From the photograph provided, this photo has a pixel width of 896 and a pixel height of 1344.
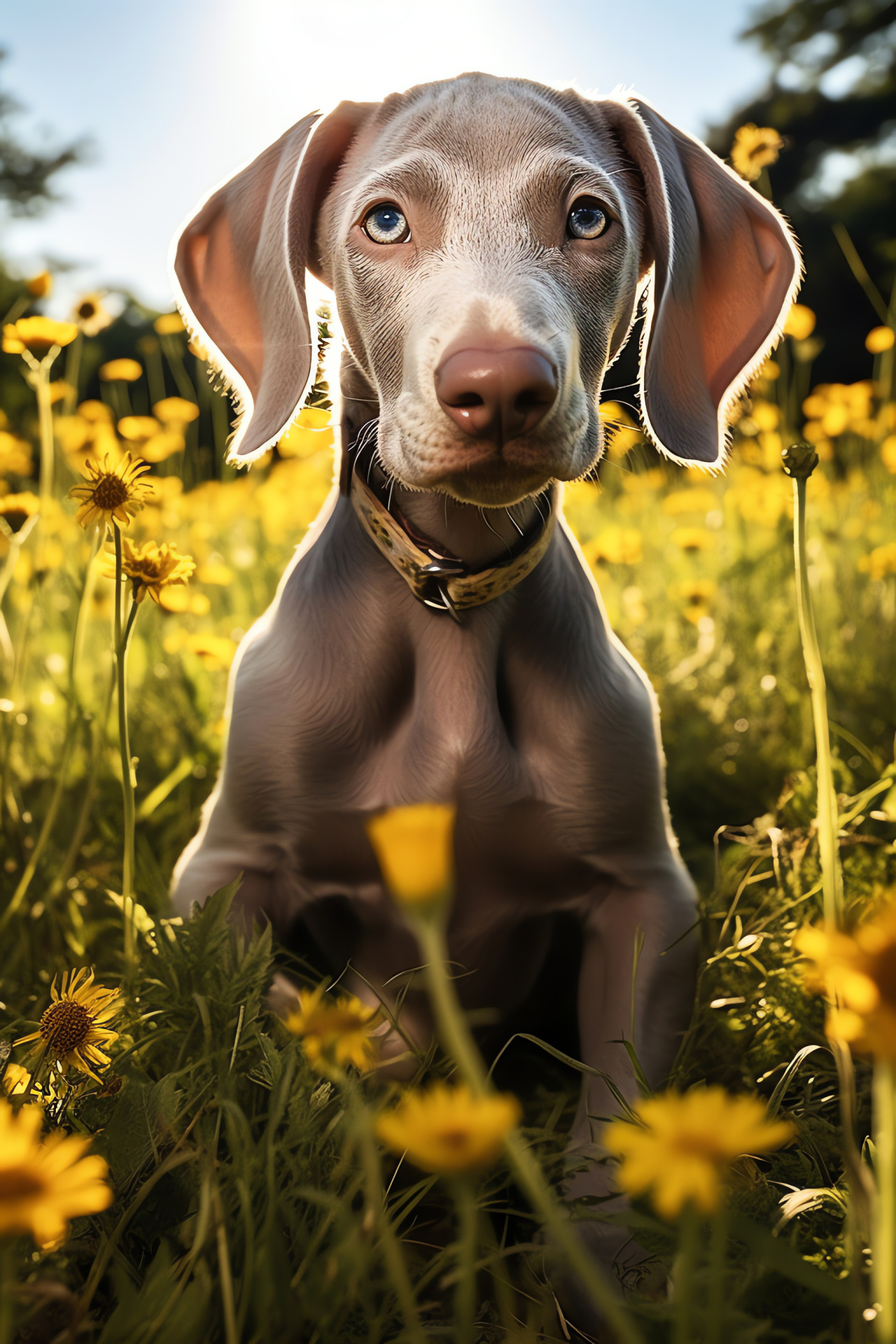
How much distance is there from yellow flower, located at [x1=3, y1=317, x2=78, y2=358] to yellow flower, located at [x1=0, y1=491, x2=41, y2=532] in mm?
270

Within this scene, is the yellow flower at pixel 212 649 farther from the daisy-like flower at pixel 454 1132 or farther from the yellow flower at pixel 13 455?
the daisy-like flower at pixel 454 1132

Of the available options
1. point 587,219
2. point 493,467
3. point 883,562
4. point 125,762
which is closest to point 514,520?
point 493,467

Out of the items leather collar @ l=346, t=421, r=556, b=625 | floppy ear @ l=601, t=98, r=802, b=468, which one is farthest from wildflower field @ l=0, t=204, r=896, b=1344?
leather collar @ l=346, t=421, r=556, b=625

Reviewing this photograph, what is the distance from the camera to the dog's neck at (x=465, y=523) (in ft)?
6.12

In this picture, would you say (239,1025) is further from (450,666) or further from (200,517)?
(200,517)

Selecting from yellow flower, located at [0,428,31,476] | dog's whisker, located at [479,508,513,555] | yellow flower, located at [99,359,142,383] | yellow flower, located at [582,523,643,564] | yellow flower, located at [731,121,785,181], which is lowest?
yellow flower, located at [582,523,643,564]

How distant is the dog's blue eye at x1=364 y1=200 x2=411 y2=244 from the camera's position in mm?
1671

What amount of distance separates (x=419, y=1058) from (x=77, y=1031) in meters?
0.50

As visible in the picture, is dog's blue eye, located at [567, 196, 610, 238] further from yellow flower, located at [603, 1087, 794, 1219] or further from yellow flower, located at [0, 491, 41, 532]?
yellow flower, located at [603, 1087, 794, 1219]

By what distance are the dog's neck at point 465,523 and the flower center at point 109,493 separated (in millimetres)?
521

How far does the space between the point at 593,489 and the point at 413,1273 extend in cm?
453

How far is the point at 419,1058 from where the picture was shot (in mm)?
1515

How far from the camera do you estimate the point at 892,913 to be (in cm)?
61

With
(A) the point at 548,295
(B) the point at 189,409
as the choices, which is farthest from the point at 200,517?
(A) the point at 548,295
